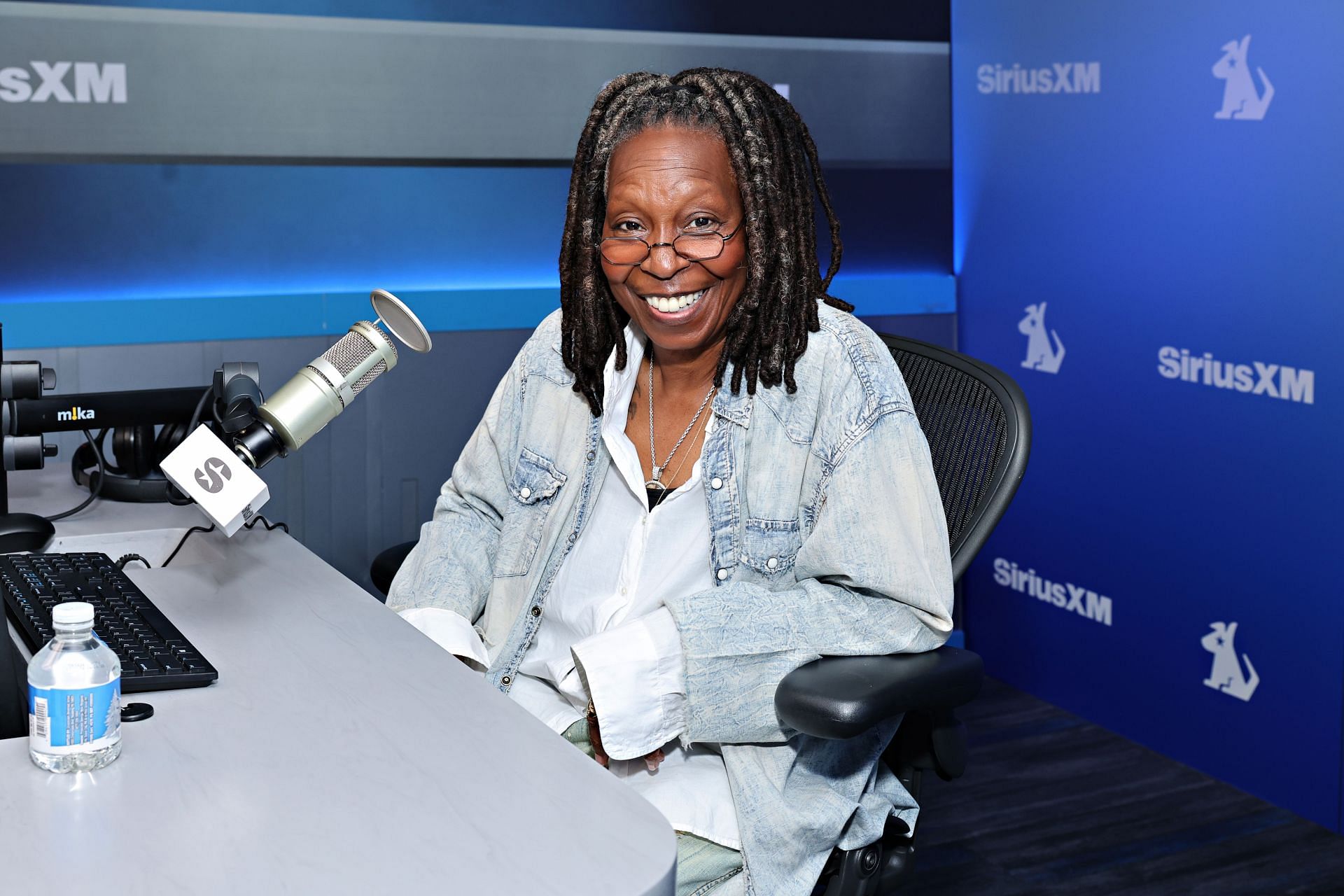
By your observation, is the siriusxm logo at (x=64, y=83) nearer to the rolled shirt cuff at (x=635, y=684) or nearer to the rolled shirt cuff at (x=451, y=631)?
the rolled shirt cuff at (x=451, y=631)

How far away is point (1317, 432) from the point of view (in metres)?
2.65

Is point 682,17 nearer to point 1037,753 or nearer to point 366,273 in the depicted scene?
→ point 366,273

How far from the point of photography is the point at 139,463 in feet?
6.95

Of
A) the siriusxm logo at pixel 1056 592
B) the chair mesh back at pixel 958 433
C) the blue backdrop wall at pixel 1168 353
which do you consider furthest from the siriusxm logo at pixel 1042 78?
the chair mesh back at pixel 958 433

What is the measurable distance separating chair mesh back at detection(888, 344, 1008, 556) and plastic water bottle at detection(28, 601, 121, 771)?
939mm

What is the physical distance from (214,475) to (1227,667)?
231cm

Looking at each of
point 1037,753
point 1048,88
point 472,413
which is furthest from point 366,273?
point 1037,753

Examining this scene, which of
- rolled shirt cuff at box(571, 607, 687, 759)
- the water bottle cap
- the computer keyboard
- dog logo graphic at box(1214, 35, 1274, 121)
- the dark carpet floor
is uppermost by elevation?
dog logo graphic at box(1214, 35, 1274, 121)

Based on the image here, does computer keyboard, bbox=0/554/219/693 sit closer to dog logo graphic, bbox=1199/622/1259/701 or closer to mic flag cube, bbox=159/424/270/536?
mic flag cube, bbox=159/424/270/536

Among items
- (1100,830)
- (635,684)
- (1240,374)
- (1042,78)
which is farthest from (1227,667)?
(635,684)

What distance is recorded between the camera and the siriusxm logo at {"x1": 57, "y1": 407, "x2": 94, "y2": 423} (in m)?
1.96

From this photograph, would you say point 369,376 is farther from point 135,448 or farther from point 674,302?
point 135,448

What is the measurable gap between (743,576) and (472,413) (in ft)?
5.42

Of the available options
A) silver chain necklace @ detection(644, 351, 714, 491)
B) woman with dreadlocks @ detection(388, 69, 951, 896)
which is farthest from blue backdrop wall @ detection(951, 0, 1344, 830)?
silver chain necklace @ detection(644, 351, 714, 491)
